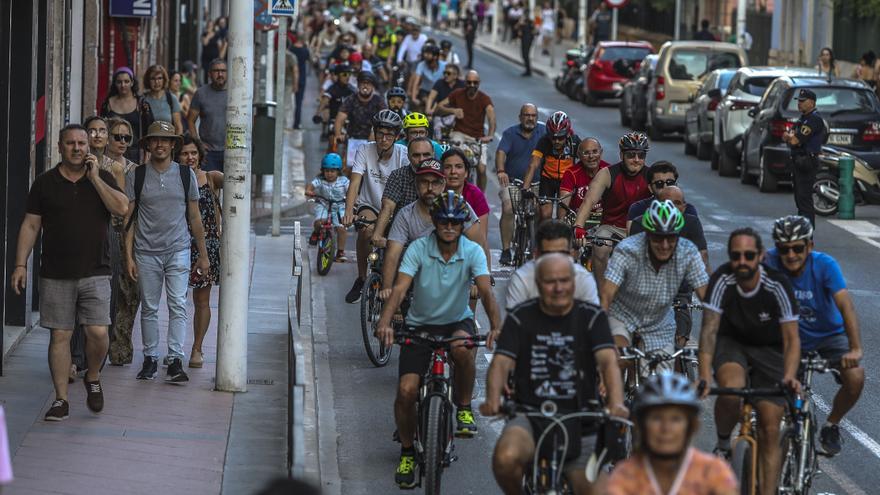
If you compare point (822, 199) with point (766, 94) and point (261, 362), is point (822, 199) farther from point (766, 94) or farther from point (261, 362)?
point (261, 362)

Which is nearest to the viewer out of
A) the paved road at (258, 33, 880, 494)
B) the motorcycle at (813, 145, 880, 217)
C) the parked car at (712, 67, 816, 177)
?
the paved road at (258, 33, 880, 494)

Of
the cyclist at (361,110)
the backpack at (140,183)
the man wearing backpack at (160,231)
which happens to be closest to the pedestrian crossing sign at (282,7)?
the cyclist at (361,110)

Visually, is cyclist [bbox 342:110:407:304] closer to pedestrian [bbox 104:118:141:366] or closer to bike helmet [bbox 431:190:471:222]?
pedestrian [bbox 104:118:141:366]

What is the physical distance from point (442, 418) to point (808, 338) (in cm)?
202

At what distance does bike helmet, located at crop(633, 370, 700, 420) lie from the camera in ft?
20.7

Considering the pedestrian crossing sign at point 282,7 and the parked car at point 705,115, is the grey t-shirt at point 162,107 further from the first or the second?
the parked car at point 705,115

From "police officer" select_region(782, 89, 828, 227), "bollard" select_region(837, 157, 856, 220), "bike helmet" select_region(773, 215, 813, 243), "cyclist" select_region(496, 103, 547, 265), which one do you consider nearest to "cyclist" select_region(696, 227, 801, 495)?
"bike helmet" select_region(773, 215, 813, 243)

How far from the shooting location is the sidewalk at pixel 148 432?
993 centimetres

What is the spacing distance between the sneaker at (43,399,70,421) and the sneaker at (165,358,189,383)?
143 cm

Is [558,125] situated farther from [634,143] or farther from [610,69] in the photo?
[610,69]

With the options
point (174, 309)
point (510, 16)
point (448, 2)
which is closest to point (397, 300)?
point (174, 309)

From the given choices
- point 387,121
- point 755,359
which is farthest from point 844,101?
point 755,359

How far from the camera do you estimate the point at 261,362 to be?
45.2 ft

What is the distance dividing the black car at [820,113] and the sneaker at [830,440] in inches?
609
